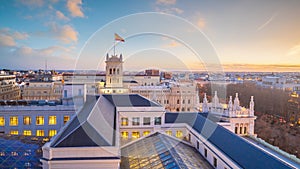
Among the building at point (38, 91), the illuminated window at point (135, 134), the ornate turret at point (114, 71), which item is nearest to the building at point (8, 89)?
the building at point (38, 91)

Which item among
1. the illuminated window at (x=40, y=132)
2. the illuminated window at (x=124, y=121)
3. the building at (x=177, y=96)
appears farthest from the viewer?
the building at (x=177, y=96)

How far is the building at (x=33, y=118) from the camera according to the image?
97.7 ft

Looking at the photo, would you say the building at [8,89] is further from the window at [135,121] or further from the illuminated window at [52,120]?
the window at [135,121]

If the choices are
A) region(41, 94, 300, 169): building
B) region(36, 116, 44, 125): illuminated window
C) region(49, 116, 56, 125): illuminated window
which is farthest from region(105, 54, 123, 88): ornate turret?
region(41, 94, 300, 169): building

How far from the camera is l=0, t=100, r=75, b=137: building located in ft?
97.7

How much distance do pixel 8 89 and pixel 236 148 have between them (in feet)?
294

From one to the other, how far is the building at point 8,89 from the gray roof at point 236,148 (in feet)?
259

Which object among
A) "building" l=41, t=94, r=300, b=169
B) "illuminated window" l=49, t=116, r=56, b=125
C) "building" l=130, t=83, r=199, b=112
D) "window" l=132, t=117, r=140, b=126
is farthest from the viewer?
"building" l=130, t=83, r=199, b=112

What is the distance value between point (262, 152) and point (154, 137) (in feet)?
34.9

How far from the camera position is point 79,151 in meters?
14.8

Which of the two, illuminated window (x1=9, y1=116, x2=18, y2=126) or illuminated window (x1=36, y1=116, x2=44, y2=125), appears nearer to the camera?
illuminated window (x1=9, y1=116, x2=18, y2=126)

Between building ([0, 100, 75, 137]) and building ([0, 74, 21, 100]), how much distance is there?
59.0 meters

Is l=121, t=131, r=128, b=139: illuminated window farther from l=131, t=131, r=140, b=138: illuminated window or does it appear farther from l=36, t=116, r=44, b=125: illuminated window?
l=36, t=116, r=44, b=125: illuminated window

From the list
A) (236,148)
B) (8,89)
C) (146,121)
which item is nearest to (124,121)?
(146,121)
